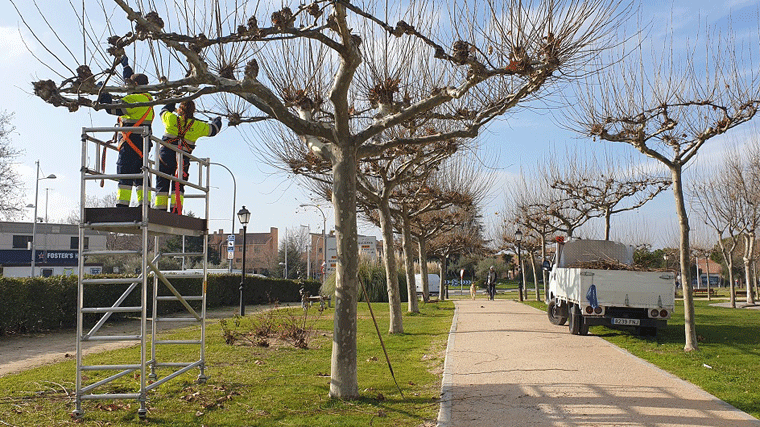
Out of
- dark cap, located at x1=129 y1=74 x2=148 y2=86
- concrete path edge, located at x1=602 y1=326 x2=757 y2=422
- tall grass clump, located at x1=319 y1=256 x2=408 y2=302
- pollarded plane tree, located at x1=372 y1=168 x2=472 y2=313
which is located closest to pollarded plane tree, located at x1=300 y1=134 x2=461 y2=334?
pollarded plane tree, located at x1=372 y1=168 x2=472 y2=313

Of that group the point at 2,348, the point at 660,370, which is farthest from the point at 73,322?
the point at 660,370

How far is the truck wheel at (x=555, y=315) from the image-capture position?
1771 cm

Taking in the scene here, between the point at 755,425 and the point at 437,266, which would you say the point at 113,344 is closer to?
the point at 755,425

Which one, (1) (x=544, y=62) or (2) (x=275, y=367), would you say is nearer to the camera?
(1) (x=544, y=62)

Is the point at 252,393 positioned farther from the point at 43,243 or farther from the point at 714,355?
the point at 43,243

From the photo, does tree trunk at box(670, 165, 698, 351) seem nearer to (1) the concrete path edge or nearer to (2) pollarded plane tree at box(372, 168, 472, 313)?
(1) the concrete path edge

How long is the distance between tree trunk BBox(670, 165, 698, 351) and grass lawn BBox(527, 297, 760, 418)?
308mm

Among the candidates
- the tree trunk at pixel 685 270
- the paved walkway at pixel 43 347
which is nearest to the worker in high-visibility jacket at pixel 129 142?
the paved walkway at pixel 43 347

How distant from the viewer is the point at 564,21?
980 cm

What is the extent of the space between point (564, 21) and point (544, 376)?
529 centimetres

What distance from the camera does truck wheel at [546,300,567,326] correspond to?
17711 millimetres

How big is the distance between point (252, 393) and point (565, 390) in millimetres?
4012

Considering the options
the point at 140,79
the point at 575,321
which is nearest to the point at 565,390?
the point at 140,79

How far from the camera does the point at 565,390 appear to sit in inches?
332
